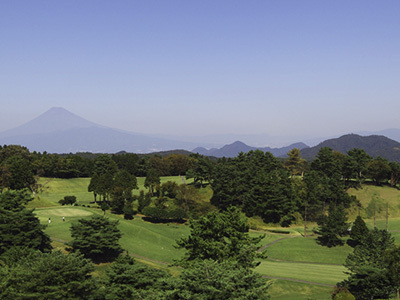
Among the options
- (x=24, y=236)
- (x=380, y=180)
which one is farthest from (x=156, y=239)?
(x=380, y=180)

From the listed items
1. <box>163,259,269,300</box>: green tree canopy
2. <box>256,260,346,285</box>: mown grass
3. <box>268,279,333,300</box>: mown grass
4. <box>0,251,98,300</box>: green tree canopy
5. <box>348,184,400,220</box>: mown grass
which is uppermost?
<box>163,259,269,300</box>: green tree canopy

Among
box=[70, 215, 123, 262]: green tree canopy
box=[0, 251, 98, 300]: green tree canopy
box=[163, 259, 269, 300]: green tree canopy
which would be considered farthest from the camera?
box=[70, 215, 123, 262]: green tree canopy

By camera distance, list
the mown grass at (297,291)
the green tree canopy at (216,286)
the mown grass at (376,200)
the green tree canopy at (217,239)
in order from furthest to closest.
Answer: the mown grass at (376,200) < the mown grass at (297,291) < the green tree canopy at (217,239) < the green tree canopy at (216,286)

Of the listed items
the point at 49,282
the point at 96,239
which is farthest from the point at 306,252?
the point at 49,282

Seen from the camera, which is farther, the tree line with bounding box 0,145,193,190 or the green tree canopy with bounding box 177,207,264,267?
the tree line with bounding box 0,145,193,190

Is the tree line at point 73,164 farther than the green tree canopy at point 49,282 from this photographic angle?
Yes

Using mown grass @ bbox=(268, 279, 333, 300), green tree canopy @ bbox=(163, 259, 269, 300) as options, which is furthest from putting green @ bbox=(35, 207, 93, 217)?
green tree canopy @ bbox=(163, 259, 269, 300)

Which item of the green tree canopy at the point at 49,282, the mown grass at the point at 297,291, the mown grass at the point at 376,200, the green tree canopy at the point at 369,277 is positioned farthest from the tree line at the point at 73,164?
the green tree canopy at the point at 49,282

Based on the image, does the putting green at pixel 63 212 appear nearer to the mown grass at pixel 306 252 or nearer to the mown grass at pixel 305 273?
the mown grass at pixel 305 273

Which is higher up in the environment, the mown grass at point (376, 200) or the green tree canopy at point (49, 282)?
the green tree canopy at point (49, 282)

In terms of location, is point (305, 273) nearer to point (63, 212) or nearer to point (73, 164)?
point (63, 212)

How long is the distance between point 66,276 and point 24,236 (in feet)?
66.0

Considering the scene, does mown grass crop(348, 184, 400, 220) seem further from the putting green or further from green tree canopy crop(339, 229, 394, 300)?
the putting green

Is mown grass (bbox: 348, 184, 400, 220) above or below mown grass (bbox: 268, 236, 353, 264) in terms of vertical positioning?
above
